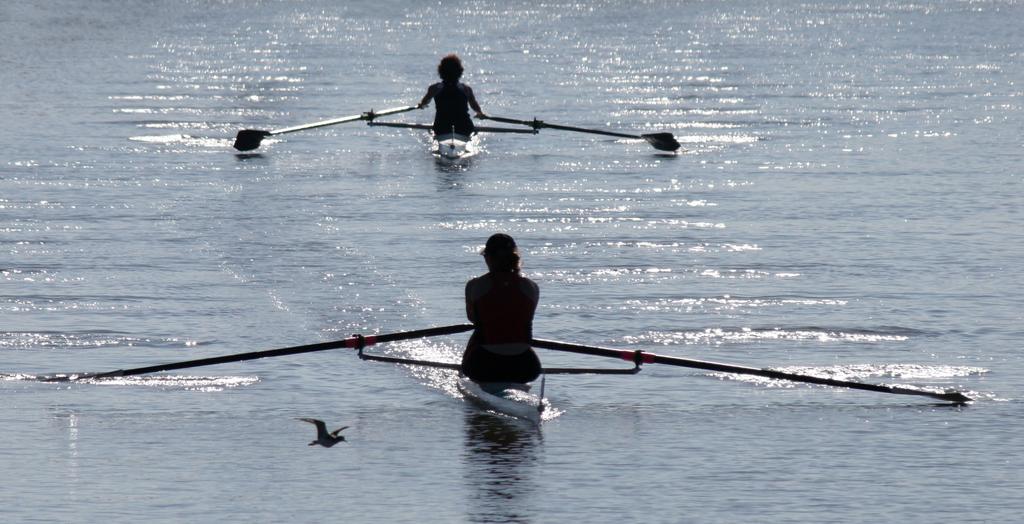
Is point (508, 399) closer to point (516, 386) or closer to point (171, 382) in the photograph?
point (516, 386)

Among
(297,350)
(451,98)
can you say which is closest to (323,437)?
(297,350)

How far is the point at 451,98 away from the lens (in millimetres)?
36906

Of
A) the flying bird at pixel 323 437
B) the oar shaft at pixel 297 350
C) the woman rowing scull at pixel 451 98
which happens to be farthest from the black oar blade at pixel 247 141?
the flying bird at pixel 323 437

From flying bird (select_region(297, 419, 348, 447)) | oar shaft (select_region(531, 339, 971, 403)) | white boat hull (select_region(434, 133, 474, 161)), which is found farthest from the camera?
white boat hull (select_region(434, 133, 474, 161))

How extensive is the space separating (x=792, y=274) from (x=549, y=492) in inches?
397

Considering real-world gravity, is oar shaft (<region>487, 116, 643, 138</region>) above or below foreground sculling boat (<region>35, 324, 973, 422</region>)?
above

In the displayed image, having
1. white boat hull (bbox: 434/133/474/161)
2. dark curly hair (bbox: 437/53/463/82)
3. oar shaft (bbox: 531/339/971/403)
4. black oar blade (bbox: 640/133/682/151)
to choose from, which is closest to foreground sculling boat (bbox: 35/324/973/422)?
oar shaft (bbox: 531/339/971/403)

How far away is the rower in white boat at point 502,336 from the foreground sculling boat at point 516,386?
0.02m

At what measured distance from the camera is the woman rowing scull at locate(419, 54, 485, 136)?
3666 centimetres

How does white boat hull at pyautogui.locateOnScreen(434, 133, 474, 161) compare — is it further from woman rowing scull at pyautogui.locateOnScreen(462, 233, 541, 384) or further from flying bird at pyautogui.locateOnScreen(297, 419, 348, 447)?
flying bird at pyautogui.locateOnScreen(297, 419, 348, 447)

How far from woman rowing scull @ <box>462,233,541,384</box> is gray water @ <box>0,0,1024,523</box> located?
56cm

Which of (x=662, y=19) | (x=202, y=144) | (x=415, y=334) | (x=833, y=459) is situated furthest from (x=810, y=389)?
(x=662, y=19)

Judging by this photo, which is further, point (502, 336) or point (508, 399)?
point (502, 336)

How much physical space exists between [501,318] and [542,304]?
198 inches
